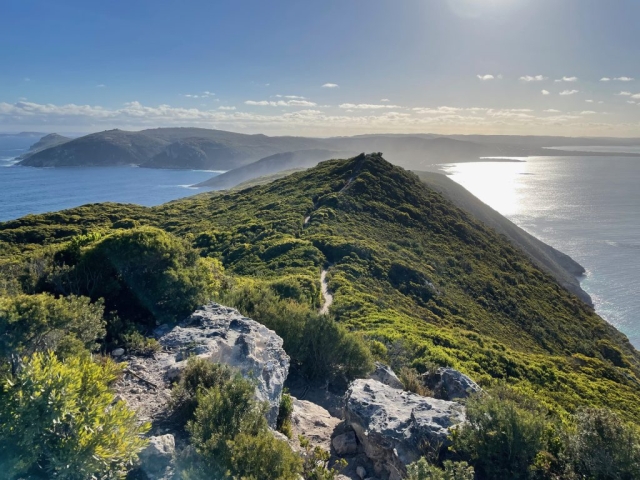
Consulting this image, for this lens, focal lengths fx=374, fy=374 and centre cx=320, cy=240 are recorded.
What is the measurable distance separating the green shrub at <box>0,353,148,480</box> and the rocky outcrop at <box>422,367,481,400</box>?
987cm

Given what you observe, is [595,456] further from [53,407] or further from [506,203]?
[506,203]

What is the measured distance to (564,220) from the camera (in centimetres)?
11444

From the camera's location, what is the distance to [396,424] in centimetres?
823

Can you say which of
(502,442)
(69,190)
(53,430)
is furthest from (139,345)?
(69,190)

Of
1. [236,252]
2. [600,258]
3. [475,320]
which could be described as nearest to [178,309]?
[236,252]

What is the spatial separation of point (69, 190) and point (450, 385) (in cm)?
16512

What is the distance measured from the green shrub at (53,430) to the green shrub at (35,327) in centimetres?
139

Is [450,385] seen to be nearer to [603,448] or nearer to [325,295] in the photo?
[603,448]

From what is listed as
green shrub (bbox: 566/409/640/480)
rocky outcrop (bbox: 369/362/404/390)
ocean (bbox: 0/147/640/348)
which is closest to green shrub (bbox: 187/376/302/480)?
green shrub (bbox: 566/409/640/480)

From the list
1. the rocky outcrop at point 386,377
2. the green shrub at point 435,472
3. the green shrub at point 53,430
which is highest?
the green shrub at point 53,430

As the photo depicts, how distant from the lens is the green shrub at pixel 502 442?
6664 millimetres

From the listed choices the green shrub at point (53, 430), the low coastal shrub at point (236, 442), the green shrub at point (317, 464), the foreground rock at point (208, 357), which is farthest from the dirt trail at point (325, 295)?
the green shrub at point (53, 430)

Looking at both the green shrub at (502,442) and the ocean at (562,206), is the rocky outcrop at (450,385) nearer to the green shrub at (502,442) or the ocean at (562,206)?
the green shrub at (502,442)

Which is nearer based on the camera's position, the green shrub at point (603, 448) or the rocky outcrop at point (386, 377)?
the green shrub at point (603, 448)
